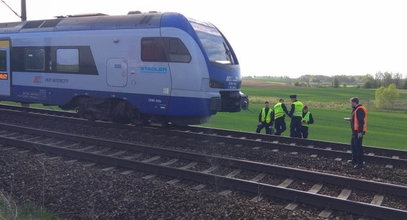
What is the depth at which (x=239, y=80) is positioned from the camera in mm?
14180

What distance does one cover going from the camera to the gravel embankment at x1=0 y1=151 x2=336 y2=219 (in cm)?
634

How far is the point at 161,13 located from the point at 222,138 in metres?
4.14

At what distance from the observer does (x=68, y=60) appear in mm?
14453

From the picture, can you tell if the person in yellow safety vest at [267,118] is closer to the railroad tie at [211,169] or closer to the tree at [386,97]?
the railroad tie at [211,169]

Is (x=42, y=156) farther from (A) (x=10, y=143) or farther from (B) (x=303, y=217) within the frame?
(B) (x=303, y=217)

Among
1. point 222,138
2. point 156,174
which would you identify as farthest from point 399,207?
point 222,138

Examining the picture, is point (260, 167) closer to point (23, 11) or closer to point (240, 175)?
point (240, 175)

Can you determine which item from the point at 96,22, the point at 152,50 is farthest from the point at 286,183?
the point at 96,22

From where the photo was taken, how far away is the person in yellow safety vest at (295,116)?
578 inches

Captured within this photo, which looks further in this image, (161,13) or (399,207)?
(161,13)

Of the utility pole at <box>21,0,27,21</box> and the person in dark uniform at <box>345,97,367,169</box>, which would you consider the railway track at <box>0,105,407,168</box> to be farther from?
the utility pole at <box>21,0,27,21</box>

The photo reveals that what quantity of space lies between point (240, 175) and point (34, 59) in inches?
399

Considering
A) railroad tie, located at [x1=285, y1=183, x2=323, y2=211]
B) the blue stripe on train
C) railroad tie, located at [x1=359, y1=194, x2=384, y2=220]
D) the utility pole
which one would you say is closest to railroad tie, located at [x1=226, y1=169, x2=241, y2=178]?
railroad tie, located at [x1=285, y1=183, x2=323, y2=211]

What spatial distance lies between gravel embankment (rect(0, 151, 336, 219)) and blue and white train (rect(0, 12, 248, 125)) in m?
4.30
